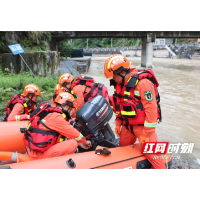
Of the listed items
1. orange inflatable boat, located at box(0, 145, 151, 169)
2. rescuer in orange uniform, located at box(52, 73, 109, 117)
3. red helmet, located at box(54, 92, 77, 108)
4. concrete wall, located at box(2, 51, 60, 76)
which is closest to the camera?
orange inflatable boat, located at box(0, 145, 151, 169)

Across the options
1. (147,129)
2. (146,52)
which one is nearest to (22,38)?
(147,129)

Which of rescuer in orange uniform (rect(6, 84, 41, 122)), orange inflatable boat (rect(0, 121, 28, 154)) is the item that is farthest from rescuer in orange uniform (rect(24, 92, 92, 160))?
rescuer in orange uniform (rect(6, 84, 41, 122))

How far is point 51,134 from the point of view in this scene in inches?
85.2

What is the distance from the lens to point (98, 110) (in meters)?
2.37

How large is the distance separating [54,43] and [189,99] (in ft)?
48.9

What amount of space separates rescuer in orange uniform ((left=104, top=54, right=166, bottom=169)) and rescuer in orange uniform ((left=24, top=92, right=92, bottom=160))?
65 centimetres

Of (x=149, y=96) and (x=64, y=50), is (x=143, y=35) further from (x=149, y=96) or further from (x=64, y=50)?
(x=149, y=96)

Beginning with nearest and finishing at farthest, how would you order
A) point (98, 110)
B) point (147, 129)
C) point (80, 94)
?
point (147, 129)
point (98, 110)
point (80, 94)

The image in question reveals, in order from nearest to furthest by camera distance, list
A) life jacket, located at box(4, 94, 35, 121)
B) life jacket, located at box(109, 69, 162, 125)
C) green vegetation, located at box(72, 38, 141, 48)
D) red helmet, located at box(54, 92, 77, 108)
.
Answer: life jacket, located at box(109, 69, 162, 125) → red helmet, located at box(54, 92, 77, 108) → life jacket, located at box(4, 94, 35, 121) → green vegetation, located at box(72, 38, 141, 48)

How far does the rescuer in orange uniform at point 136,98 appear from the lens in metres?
1.94

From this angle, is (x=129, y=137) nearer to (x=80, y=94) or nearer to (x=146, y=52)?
(x=80, y=94)

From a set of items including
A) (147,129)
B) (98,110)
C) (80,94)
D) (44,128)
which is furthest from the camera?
(80,94)

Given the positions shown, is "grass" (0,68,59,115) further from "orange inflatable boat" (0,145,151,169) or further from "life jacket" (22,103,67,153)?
"orange inflatable boat" (0,145,151,169)

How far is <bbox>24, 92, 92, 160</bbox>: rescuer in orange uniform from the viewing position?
2.11 m
